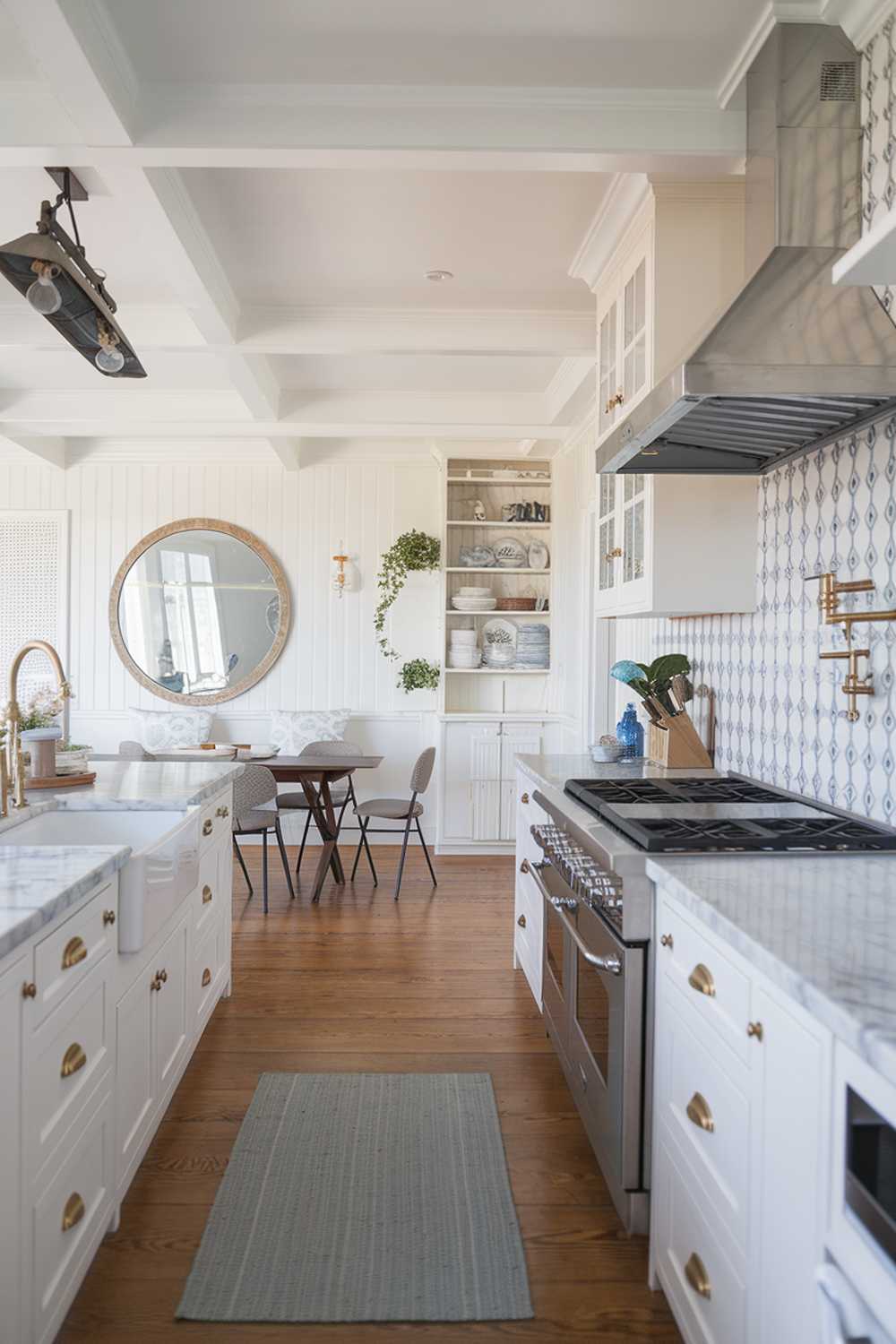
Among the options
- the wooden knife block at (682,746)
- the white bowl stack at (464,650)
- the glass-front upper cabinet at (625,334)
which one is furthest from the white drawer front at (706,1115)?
the white bowl stack at (464,650)

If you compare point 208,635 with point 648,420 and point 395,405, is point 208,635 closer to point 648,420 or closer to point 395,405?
point 395,405

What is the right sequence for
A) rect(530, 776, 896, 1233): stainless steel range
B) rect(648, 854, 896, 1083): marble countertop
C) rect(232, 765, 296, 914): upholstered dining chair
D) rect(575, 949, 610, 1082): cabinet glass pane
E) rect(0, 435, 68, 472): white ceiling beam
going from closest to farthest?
rect(648, 854, 896, 1083): marble countertop → rect(530, 776, 896, 1233): stainless steel range → rect(575, 949, 610, 1082): cabinet glass pane → rect(232, 765, 296, 914): upholstered dining chair → rect(0, 435, 68, 472): white ceiling beam

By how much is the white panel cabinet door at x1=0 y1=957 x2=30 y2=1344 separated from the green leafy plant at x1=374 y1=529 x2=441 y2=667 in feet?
16.0

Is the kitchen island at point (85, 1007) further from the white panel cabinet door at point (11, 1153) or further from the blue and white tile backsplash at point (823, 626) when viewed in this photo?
the blue and white tile backsplash at point (823, 626)

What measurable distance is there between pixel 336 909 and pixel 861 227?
12.5 ft

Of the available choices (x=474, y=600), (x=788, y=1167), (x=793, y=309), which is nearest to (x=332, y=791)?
(x=474, y=600)

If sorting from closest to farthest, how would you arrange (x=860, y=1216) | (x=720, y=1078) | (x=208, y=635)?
(x=860, y=1216) → (x=720, y=1078) → (x=208, y=635)

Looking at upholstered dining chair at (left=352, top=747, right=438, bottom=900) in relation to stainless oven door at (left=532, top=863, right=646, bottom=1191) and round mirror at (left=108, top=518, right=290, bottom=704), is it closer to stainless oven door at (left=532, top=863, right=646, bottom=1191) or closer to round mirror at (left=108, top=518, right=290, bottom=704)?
round mirror at (left=108, top=518, right=290, bottom=704)

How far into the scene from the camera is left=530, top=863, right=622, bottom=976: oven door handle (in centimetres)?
196

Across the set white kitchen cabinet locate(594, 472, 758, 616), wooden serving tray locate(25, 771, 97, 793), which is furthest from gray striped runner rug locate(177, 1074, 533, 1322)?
white kitchen cabinet locate(594, 472, 758, 616)

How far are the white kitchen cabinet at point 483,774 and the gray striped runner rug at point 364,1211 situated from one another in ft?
10.5

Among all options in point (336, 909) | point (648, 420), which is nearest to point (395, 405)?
point (336, 909)

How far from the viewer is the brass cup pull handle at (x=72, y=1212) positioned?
166 cm

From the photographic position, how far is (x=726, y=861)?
1836mm
